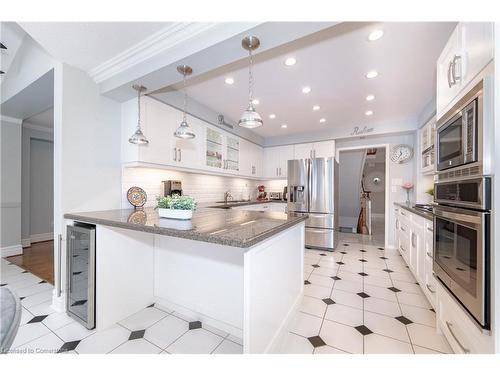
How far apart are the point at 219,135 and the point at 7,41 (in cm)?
267

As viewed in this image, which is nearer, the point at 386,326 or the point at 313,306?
the point at 386,326

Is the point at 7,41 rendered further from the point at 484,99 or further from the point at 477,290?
the point at 477,290

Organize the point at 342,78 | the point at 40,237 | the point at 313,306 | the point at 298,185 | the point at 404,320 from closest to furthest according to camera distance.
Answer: the point at 404,320
the point at 313,306
the point at 342,78
the point at 298,185
the point at 40,237

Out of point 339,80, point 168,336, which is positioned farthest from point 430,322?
point 339,80

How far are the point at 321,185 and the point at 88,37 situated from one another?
3828 mm

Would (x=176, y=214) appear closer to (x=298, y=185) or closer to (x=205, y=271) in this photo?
(x=205, y=271)

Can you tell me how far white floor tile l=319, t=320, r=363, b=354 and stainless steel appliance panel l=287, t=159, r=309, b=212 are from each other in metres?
2.56

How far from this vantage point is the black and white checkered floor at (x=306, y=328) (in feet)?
5.28

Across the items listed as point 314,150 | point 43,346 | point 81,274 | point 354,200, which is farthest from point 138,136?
point 354,200

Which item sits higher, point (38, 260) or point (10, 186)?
point (10, 186)

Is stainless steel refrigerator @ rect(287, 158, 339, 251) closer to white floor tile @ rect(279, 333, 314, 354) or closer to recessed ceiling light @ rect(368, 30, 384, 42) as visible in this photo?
recessed ceiling light @ rect(368, 30, 384, 42)

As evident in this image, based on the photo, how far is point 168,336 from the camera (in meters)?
1.74

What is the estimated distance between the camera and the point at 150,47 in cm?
191

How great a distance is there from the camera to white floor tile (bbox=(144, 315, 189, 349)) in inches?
66.1
